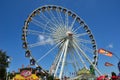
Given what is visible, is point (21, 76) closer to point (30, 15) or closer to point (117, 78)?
point (30, 15)

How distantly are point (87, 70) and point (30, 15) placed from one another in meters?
16.8

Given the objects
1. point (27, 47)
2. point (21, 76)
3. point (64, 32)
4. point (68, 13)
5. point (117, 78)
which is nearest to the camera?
point (117, 78)

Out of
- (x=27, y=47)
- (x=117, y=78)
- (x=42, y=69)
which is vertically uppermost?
(x=27, y=47)

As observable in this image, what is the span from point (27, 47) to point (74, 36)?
11.5 metres

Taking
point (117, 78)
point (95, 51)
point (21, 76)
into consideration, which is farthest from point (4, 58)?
point (117, 78)

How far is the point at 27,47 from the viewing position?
66.0 metres

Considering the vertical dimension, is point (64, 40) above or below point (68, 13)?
below

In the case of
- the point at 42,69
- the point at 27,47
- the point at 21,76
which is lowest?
the point at 21,76

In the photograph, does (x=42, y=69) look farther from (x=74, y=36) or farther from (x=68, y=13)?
(x=68, y=13)

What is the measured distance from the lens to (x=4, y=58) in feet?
240

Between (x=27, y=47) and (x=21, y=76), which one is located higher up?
(x=27, y=47)

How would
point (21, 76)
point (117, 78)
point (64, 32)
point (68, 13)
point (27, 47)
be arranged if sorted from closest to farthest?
point (117, 78)
point (21, 76)
point (27, 47)
point (64, 32)
point (68, 13)

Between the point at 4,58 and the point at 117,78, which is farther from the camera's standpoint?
the point at 4,58

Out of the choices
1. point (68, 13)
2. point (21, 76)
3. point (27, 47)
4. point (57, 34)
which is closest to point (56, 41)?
point (57, 34)
